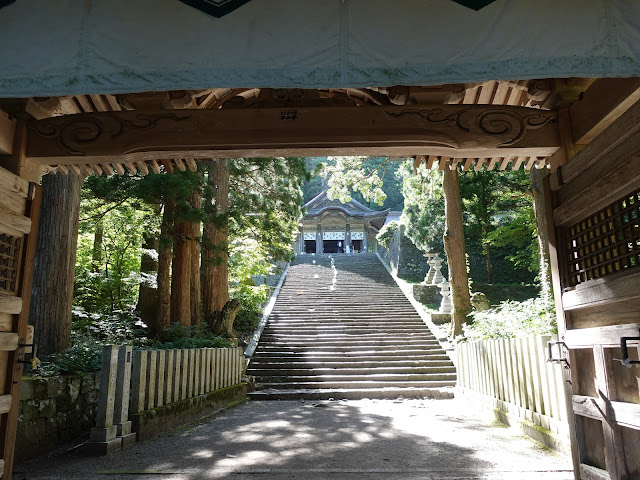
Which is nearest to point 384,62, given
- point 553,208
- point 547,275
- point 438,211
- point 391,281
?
point 553,208

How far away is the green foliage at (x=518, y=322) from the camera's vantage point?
6879 millimetres

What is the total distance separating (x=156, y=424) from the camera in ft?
17.0

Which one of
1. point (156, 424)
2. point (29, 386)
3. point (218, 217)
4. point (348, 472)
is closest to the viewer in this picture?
point (348, 472)

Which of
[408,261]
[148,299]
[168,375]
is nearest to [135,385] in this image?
[168,375]

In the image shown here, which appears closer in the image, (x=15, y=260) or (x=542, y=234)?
(x=15, y=260)

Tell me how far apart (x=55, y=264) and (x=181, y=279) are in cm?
298

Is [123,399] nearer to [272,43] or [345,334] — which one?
[272,43]

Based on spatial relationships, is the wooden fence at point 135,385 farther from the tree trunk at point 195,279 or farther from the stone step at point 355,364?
the stone step at point 355,364

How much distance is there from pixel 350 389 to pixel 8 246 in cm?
726

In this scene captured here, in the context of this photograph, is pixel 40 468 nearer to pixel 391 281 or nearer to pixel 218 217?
pixel 218 217

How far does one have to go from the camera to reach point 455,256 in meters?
11.8

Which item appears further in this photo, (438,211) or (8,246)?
(438,211)

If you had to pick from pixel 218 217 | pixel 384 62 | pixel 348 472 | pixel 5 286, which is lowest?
pixel 348 472

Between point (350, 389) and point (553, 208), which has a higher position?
point (553, 208)
